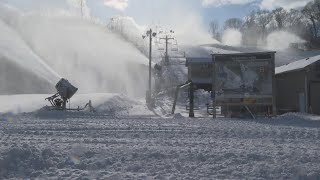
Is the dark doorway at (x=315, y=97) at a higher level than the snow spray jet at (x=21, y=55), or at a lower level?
lower

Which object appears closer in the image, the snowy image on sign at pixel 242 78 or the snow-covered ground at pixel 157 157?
the snow-covered ground at pixel 157 157

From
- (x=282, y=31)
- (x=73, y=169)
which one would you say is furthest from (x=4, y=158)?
(x=282, y=31)

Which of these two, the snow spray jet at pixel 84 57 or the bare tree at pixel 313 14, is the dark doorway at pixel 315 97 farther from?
Answer: the bare tree at pixel 313 14

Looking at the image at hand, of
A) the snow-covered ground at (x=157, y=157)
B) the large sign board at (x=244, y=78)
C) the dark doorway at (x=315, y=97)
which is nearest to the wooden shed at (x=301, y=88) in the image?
the dark doorway at (x=315, y=97)

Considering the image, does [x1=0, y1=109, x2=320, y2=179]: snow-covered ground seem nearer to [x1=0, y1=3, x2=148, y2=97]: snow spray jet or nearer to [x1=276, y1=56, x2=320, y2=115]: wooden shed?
[x1=276, y1=56, x2=320, y2=115]: wooden shed

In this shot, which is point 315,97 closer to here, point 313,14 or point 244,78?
point 244,78

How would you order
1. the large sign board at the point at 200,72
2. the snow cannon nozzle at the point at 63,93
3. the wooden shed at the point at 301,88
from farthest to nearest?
the large sign board at the point at 200,72 < the snow cannon nozzle at the point at 63,93 < the wooden shed at the point at 301,88

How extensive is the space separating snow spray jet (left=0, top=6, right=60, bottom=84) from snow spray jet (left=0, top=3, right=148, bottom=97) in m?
3.25

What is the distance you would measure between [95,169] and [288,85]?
2889 centimetres

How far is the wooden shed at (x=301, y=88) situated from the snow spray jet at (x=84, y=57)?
102 feet

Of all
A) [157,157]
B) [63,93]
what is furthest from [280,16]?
[157,157]

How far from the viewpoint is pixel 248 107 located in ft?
95.6

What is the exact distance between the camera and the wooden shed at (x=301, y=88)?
3212cm

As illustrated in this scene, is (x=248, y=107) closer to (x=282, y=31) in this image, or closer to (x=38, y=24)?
(x=38, y=24)
